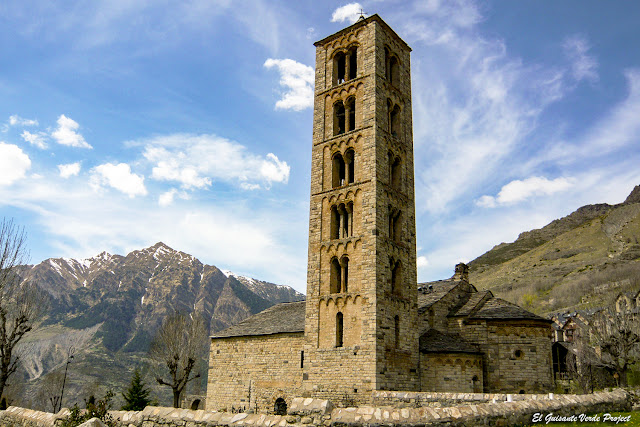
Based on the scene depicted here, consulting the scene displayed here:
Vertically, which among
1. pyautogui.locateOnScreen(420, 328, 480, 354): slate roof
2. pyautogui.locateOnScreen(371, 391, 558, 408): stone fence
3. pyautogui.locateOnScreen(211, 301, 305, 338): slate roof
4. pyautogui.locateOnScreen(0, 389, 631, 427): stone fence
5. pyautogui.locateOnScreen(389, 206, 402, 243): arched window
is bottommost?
pyautogui.locateOnScreen(371, 391, 558, 408): stone fence

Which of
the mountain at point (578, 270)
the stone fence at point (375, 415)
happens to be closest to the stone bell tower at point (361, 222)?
the stone fence at point (375, 415)

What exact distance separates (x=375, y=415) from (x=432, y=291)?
23.6 metres

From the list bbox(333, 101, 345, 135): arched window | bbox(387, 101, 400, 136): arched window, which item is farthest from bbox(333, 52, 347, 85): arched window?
bbox(387, 101, 400, 136): arched window

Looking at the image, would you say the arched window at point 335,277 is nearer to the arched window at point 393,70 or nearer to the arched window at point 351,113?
the arched window at point 351,113

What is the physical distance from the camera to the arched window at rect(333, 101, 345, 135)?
31875 millimetres

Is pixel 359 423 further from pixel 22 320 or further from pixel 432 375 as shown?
pixel 22 320

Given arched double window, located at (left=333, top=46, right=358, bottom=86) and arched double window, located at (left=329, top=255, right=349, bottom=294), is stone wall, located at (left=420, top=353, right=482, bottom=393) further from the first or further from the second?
arched double window, located at (left=333, top=46, right=358, bottom=86)

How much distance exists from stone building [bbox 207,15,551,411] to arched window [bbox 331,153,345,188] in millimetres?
92

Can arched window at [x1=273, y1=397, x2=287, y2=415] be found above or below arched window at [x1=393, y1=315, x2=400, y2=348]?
below

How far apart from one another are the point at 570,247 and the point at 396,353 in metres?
149

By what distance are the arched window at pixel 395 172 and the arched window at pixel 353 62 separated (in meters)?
6.55

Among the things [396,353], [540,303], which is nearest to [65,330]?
[540,303]

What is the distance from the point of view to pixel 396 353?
26.3m

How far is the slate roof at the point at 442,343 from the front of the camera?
27.0m
